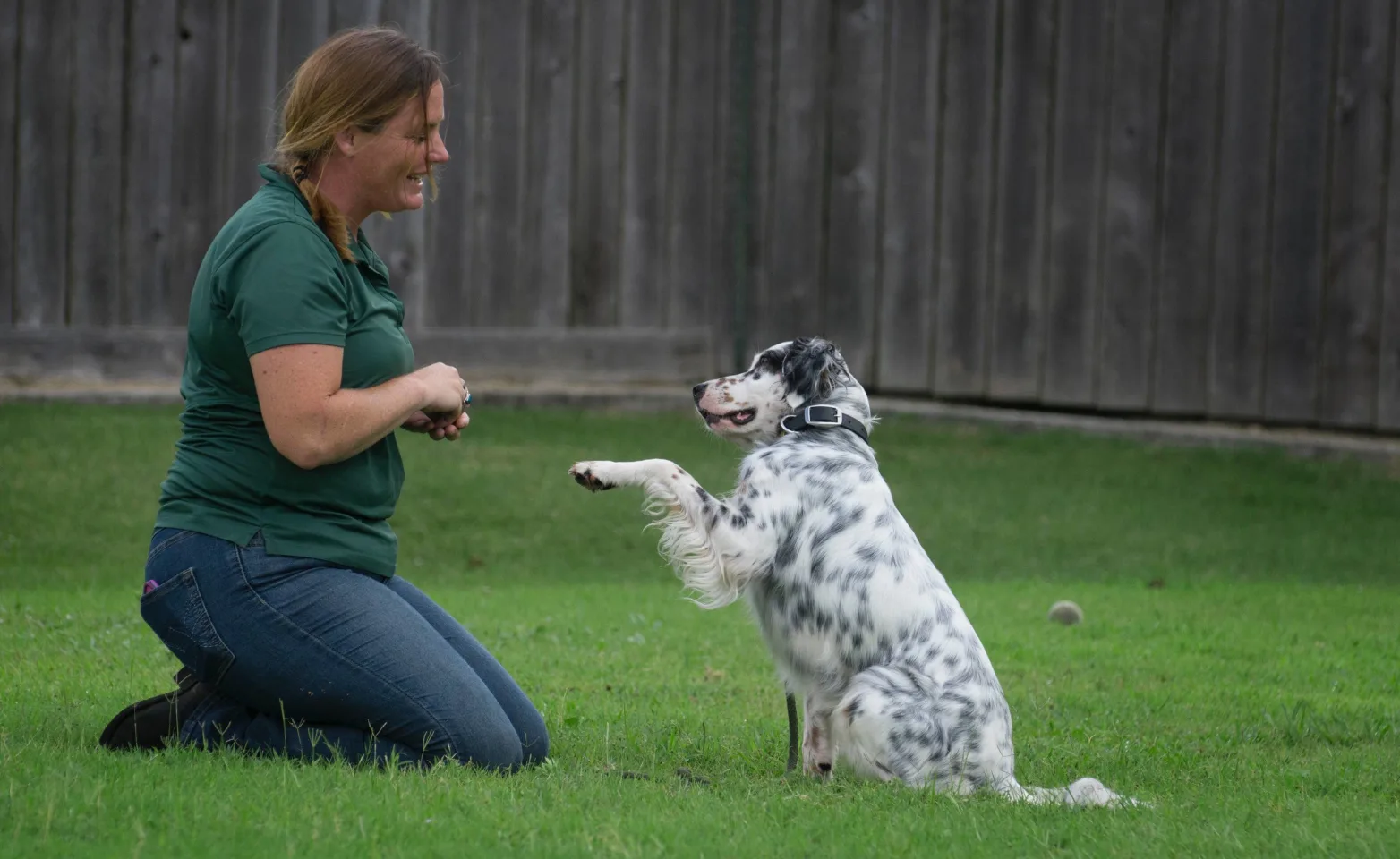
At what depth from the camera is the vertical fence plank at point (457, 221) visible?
10.6 metres

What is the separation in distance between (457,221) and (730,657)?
530 cm

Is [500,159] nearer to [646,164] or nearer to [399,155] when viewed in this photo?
[646,164]

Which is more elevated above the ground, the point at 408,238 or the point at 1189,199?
the point at 1189,199

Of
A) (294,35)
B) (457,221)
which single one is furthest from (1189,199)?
(294,35)

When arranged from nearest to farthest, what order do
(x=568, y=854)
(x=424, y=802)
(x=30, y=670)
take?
1. (x=568, y=854)
2. (x=424, y=802)
3. (x=30, y=670)

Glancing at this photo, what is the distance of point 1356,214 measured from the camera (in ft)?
30.1

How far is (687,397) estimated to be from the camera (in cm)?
1061

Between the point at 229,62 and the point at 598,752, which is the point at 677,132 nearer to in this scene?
the point at 229,62

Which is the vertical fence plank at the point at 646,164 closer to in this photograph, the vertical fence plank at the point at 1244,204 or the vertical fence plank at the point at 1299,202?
the vertical fence plank at the point at 1244,204

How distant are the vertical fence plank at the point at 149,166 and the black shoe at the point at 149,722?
→ 683 centimetres

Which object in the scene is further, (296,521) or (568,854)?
(296,521)

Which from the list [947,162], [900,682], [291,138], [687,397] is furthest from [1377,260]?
[291,138]

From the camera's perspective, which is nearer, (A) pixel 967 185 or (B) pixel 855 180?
(A) pixel 967 185

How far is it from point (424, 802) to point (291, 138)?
179cm
